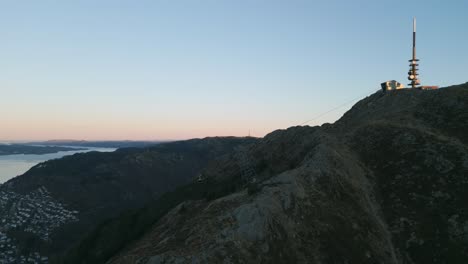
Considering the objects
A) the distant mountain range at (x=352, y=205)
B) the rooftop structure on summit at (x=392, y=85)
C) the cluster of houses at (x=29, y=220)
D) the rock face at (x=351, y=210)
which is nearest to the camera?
the rock face at (x=351, y=210)

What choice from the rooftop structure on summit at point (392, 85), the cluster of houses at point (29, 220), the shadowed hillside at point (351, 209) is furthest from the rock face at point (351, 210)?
the cluster of houses at point (29, 220)

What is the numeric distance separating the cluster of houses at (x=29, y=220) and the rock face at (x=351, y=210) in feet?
426

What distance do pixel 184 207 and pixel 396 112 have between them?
3409cm

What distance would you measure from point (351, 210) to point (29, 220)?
7377 inches

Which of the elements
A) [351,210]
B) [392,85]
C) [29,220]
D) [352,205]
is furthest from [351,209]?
[29,220]

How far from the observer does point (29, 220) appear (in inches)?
6658

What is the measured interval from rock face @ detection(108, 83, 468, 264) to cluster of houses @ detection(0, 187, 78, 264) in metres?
130

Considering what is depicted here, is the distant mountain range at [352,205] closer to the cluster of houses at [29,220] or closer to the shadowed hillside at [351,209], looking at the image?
the shadowed hillside at [351,209]

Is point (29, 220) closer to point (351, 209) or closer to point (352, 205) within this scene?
point (352, 205)

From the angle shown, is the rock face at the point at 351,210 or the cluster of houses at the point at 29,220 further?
the cluster of houses at the point at 29,220

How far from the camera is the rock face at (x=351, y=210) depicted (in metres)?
22.7

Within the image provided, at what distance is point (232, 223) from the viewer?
2352 cm

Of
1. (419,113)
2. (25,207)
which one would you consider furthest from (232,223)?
(25,207)

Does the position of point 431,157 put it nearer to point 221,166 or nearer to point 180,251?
point 180,251
